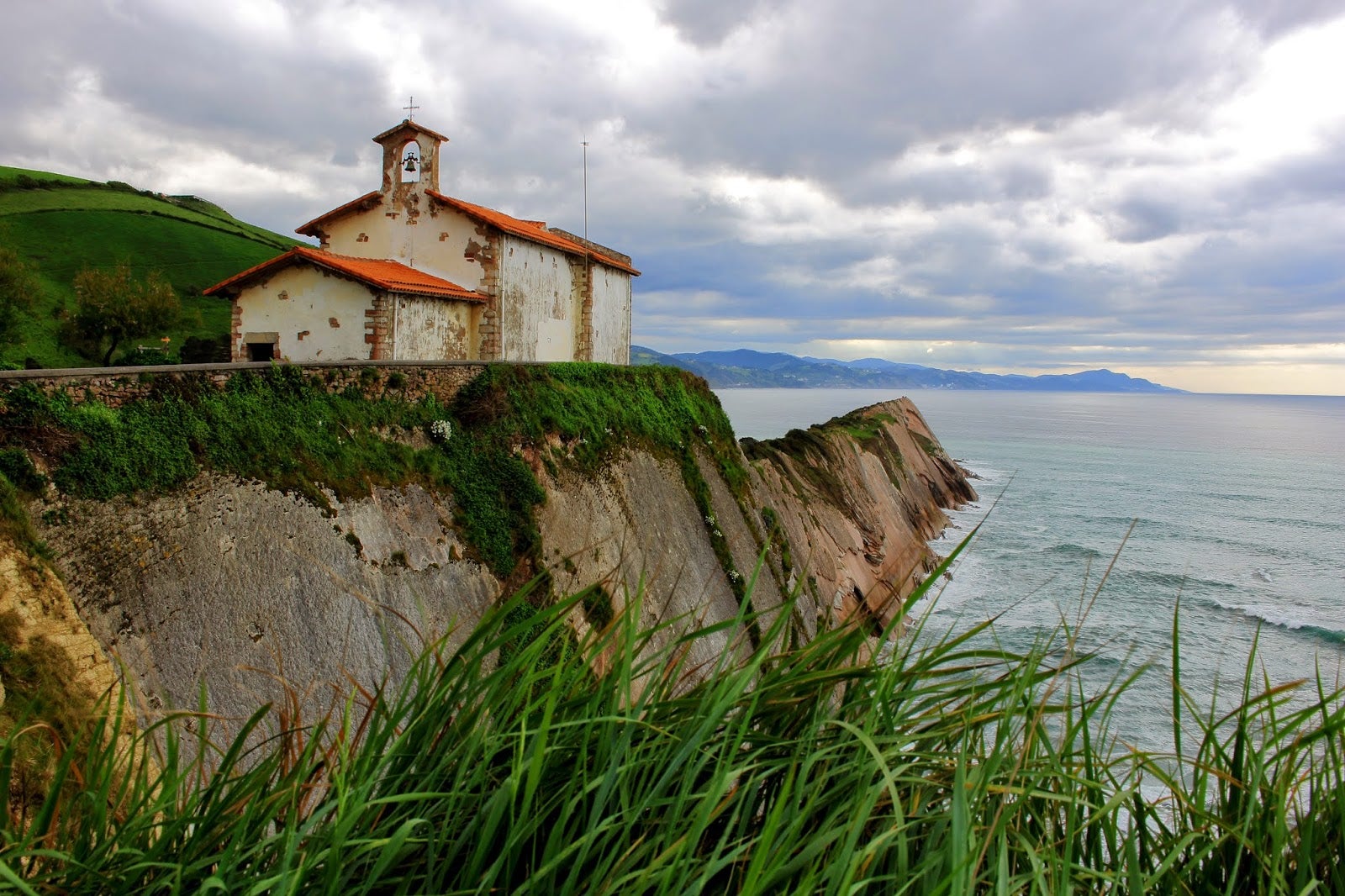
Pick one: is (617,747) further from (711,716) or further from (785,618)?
(785,618)

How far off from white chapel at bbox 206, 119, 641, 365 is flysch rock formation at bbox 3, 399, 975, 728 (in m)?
5.68

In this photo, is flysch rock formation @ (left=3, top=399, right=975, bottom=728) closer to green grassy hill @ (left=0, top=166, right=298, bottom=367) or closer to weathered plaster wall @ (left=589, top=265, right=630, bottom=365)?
weathered plaster wall @ (left=589, top=265, right=630, bottom=365)

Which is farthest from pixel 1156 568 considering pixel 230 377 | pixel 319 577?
pixel 230 377


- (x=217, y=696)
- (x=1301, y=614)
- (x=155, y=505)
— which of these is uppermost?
(x=155, y=505)

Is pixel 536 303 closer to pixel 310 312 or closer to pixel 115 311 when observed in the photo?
pixel 310 312

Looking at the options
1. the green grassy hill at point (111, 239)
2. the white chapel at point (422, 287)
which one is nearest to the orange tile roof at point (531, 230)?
the white chapel at point (422, 287)

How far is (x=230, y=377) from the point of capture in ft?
40.8

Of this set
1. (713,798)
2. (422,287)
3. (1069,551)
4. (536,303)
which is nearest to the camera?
(713,798)

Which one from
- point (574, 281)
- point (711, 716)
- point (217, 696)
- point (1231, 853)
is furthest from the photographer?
point (574, 281)

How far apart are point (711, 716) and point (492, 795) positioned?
802 mm

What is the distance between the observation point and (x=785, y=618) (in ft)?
10.8

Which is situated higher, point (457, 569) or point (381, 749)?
point (381, 749)

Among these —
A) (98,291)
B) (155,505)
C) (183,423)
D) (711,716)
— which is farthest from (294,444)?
(98,291)

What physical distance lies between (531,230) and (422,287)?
227 inches
